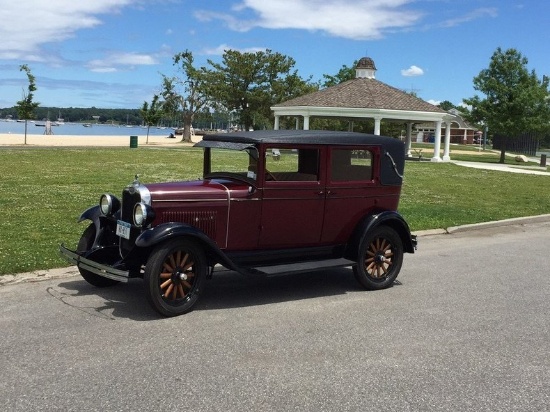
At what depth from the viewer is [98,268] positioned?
561cm

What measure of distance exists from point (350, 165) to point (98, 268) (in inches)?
118

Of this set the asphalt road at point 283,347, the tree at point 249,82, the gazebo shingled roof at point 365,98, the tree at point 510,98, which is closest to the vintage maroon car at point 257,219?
the asphalt road at point 283,347

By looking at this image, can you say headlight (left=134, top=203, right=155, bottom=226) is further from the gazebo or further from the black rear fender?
the gazebo

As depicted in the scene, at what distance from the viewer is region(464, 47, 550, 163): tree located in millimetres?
40969

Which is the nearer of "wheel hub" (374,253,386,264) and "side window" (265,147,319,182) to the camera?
"side window" (265,147,319,182)

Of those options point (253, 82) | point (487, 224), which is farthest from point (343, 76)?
point (487, 224)

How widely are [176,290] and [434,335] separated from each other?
2433 millimetres

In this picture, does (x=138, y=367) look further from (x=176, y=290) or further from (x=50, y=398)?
(x=176, y=290)

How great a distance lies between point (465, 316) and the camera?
19.7 feet

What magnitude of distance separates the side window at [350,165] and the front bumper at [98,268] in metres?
2.52

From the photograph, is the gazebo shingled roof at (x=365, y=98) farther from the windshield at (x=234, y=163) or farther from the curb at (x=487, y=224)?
the windshield at (x=234, y=163)

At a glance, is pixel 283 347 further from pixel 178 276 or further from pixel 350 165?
pixel 350 165

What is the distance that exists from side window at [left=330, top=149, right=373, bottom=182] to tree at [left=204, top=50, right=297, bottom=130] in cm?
5754

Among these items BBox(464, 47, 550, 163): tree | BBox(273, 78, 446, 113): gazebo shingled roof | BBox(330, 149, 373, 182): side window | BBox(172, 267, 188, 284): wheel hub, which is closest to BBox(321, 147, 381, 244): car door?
BBox(330, 149, 373, 182): side window
